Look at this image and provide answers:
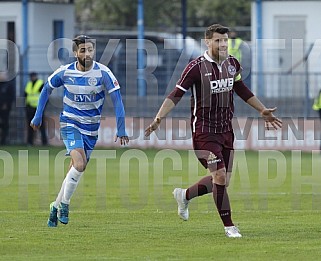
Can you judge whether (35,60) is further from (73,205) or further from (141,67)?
(73,205)

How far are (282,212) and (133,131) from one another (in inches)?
528

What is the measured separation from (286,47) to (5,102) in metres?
7.54

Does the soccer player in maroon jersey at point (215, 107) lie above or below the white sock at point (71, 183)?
above

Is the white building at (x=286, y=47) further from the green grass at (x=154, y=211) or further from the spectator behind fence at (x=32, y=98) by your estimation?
the spectator behind fence at (x=32, y=98)

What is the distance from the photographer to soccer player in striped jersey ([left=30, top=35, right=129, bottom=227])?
1230 centimetres

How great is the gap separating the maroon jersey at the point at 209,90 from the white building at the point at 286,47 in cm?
1637

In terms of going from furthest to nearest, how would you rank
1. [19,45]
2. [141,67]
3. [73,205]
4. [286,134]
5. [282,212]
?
[19,45]
[141,67]
[286,134]
[73,205]
[282,212]

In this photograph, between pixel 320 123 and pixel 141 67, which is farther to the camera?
pixel 141 67

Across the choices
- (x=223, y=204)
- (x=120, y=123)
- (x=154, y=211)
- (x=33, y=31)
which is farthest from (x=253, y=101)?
(x=33, y=31)

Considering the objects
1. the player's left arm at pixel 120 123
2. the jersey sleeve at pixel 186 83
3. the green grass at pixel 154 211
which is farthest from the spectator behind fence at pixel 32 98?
the jersey sleeve at pixel 186 83

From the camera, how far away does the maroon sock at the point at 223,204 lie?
37.2ft

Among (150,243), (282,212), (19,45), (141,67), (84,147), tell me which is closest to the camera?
(150,243)

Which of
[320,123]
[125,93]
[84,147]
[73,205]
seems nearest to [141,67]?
[125,93]

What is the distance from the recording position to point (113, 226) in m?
12.6
